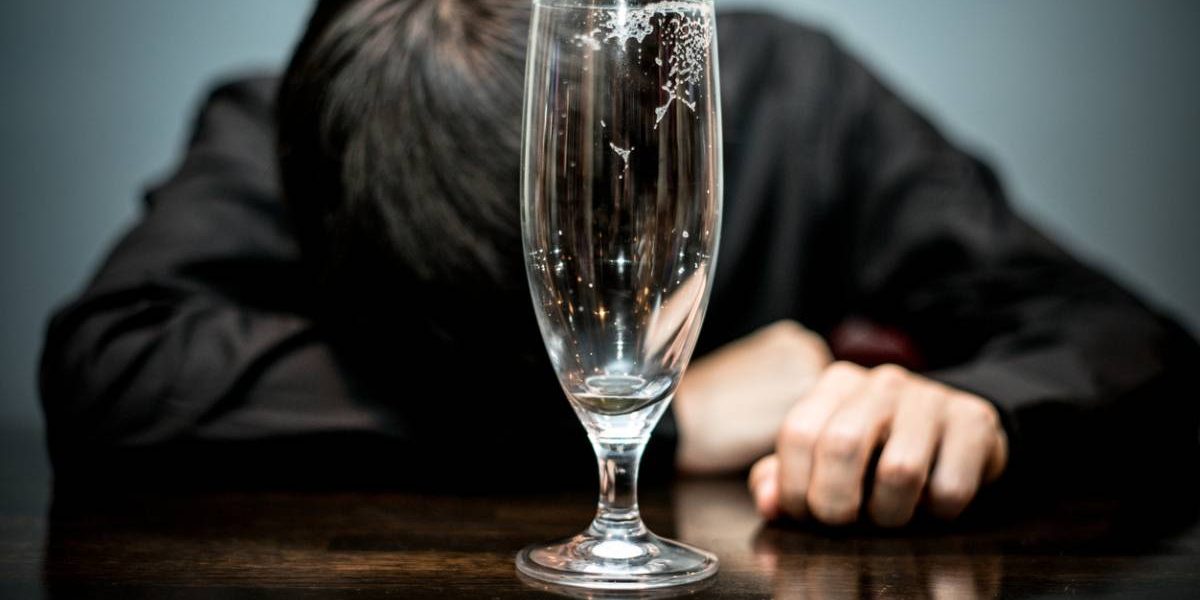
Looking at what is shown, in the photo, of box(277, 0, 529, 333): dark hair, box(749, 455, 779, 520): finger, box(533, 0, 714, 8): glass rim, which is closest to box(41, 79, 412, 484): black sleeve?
box(277, 0, 529, 333): dark hair

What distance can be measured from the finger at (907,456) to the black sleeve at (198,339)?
32 centimetres

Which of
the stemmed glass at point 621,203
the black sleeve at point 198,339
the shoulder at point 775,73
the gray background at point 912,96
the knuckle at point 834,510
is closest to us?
the stemmed glass at point 621,203

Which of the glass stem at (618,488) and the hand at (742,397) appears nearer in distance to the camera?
the glass stem at (618,488)

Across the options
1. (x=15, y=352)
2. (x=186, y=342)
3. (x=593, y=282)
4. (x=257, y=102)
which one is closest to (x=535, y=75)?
(x=593, y=282)

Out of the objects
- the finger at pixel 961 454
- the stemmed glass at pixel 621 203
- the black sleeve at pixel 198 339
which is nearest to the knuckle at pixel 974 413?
the finger at pixel 961 454

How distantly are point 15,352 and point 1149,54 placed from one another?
1.46 meters

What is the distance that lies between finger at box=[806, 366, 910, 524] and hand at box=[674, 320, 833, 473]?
0.53 ft

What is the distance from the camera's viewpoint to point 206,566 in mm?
517

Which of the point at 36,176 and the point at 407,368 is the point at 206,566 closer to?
the point at 407,368

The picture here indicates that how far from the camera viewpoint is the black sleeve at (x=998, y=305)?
76 cm

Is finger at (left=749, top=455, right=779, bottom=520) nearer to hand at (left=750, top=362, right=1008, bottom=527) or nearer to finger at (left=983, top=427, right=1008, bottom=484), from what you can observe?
hand at (left=750, top=362, right=1008, bottom=527)

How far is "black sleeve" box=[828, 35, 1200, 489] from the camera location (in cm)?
76

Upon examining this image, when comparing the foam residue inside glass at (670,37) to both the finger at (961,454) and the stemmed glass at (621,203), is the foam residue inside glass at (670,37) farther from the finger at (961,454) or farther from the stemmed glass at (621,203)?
the finger at (961,454)

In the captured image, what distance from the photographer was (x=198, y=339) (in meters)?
0.87
